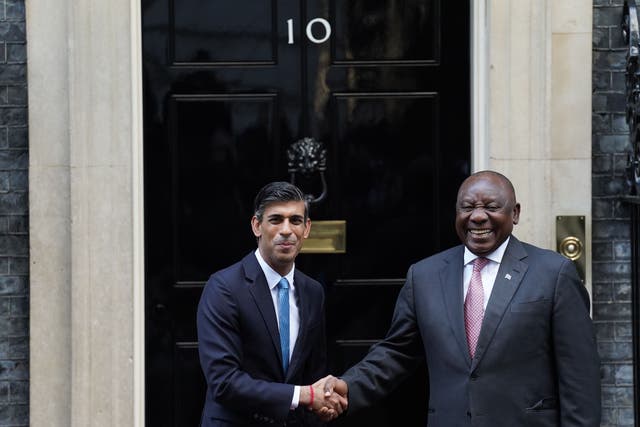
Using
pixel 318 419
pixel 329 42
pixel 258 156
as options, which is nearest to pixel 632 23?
pixel 329 42

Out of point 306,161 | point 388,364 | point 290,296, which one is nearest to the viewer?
point 290,296

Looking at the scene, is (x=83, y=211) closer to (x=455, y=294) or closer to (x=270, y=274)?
(x=270, y=274)

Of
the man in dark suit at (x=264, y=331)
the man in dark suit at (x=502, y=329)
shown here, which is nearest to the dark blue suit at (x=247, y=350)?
the man in dark suit at (x=264, y=331)

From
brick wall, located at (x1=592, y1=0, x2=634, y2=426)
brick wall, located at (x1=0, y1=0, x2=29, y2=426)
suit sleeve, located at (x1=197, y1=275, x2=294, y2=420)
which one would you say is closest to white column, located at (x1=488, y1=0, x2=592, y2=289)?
brick wall, located at (x1=592, y1=0, x2=634, y2=426)

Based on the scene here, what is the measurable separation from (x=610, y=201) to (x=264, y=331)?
2.29 meters

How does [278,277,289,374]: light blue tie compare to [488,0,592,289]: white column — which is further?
[488,0,592,289]: white column

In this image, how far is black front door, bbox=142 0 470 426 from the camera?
20.1 feet

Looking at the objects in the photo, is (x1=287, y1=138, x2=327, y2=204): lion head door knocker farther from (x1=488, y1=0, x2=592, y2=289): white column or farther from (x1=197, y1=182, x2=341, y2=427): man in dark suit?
(x1=197, y1=182, x2=341, y2=427): man in dark suit

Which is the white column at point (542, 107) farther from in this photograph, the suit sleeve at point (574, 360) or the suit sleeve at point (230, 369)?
the suit sleeve at point (230, 369)

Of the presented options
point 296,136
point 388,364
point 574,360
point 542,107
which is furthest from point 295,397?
point 542,107

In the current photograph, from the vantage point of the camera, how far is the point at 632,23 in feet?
19.0

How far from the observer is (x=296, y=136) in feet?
20.1

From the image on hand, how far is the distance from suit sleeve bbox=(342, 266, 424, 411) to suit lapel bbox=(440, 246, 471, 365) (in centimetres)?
24

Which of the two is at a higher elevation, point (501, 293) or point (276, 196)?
point (276, 196)
